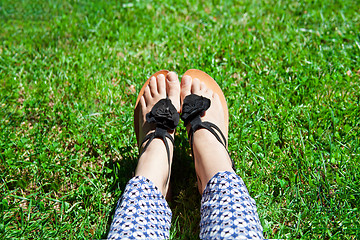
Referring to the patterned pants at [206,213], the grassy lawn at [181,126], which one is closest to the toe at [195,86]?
the grassy lawn at [181,126]

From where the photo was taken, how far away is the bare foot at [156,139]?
1829 millimetres

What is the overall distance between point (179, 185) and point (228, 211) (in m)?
0.70

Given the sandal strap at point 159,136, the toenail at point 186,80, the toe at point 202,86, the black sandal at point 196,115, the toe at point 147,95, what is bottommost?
the sandal strap at point 159,136

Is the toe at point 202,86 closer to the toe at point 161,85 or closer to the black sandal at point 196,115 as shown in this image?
the black sandal at point 196,115

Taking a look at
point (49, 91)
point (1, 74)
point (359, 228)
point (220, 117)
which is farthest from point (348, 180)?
point (1, 74)

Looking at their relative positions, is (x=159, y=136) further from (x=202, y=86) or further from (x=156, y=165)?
(x=202, y=86)

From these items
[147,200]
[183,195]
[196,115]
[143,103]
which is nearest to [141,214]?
[147,200]

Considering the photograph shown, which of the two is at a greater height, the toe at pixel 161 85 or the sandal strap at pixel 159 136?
the toe at pixel 161 85

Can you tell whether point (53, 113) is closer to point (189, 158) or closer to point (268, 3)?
point (189, 158)

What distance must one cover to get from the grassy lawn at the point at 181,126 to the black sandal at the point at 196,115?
0.80 feet

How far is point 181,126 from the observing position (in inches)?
97.7

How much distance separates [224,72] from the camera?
2.83 meters

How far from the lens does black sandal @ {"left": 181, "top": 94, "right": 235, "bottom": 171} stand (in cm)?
212

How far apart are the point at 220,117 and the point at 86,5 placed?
7.93 ft
